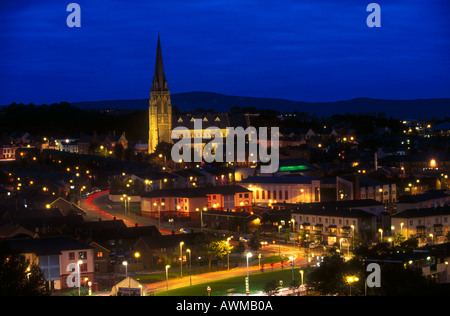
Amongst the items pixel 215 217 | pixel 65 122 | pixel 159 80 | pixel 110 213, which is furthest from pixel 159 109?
pixel 215 217

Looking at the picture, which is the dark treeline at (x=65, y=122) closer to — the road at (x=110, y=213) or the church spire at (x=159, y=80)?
the church spire at (x=159, y=80)

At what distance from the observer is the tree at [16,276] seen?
13307 millimetres

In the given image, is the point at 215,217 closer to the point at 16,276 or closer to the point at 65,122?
the point at 16,276

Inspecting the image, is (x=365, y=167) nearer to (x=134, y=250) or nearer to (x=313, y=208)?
(x=313, y=208)

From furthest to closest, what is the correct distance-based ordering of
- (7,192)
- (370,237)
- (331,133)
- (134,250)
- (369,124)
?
(369,124) → (331,133) → (7,192) → (370,237) → (134,250)

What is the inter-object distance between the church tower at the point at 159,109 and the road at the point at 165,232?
60.2ft

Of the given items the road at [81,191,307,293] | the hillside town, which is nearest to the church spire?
the hillside town

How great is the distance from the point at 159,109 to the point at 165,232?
30670 millimetres

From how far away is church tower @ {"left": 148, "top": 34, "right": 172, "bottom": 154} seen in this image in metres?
52.4

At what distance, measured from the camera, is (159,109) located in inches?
2111

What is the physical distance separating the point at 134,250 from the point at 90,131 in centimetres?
5460

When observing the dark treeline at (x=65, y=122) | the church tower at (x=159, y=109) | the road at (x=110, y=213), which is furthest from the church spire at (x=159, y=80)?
the road at (x=110, y=213)

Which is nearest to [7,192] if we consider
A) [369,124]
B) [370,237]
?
[370,237]

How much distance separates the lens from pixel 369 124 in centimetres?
7194
